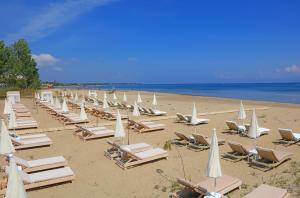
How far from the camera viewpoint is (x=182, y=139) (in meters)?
11.2

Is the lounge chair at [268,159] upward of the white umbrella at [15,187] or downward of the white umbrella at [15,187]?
downward

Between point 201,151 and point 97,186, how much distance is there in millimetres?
4010

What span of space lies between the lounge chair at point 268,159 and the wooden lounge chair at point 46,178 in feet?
16.1

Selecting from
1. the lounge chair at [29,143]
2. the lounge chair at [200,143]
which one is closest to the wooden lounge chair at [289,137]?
the lounge chair at [200,143]

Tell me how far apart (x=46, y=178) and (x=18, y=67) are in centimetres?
3553

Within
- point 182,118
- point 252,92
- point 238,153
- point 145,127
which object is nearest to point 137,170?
point 238,153

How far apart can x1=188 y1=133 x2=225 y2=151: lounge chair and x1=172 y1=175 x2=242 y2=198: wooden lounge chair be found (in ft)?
10.8

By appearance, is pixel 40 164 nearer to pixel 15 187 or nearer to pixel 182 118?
pixel 15 187

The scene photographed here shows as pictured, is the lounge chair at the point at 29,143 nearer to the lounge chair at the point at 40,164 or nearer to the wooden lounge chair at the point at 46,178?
the lounge chair at the point at 40,164

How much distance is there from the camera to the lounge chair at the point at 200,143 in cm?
980

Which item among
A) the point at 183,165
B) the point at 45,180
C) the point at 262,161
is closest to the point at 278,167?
the point at 262,161

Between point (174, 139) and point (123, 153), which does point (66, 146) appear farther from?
point (174, 139)

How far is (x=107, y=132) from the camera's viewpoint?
12148mm

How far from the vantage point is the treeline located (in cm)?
3789
